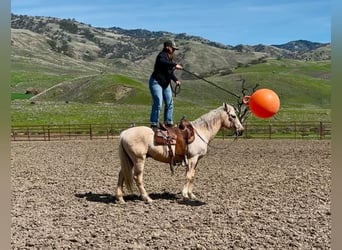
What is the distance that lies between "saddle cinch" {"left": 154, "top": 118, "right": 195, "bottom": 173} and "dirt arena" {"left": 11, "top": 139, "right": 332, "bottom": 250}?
0.93m

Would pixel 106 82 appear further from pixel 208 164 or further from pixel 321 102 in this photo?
pixel 208 164

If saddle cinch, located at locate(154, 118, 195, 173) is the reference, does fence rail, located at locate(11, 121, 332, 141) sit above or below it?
below

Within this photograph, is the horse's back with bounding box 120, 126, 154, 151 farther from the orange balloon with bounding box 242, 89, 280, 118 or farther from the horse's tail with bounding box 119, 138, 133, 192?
the orange balloon with bounding box 242, 89, 280, 118

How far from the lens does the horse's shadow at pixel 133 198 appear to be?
343 inches

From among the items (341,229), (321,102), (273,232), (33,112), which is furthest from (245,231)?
(321,102)

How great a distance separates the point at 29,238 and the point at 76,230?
70 centimetres

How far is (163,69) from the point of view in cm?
873

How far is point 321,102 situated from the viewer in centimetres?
8262

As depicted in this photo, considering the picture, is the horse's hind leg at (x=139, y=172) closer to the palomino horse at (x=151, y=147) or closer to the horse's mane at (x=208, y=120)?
the palomino horse at (x=151, y=147)

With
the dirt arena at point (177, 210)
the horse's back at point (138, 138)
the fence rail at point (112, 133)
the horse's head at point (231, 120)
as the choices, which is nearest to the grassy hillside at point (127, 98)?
the fence rail at point (112, 133)

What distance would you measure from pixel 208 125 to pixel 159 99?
1.16 m

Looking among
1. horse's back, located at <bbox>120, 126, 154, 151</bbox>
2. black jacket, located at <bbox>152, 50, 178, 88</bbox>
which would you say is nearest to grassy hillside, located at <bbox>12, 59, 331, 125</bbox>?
black jacket, located at <bbox>152, 50, 178, 88</bbox>

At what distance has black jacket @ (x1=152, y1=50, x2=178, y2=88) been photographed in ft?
28.3

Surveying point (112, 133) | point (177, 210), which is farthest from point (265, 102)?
point (112, 133)
